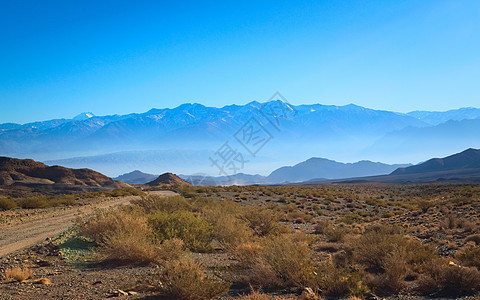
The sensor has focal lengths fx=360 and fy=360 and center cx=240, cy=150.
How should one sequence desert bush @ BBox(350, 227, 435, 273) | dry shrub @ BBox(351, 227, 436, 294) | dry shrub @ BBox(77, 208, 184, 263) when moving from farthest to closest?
dry shrub @ BBox(77, 208, 184, 263) → desert bush @ BBox(350, 227, 435, 273) → dry shrub @ BBox(351, 227, 436, 294)

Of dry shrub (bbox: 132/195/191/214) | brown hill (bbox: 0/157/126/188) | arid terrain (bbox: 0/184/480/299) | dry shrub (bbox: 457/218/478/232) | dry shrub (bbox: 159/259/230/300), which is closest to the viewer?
dry shrub (bbox: 159/259/230/300)

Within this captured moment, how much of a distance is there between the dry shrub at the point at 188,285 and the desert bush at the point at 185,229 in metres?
5.01

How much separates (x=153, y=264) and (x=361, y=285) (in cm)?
598

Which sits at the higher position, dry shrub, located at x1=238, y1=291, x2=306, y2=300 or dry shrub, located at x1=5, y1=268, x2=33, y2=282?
dry shrub, located at x1=5, y1=268, x2=33, y2=282

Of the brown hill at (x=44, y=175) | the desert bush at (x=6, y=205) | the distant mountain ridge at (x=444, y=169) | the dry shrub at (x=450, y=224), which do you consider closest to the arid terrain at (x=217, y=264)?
the dry shrub at (x=450, y=224)

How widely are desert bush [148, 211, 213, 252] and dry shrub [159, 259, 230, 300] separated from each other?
5.01m

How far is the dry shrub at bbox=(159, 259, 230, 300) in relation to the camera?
7.48 meters

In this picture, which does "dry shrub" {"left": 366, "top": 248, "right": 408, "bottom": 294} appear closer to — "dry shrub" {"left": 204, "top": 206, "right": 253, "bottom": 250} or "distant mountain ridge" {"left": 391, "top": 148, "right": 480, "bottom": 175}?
"dry shrub" {"left": 204, "top": 206, "right": 253, "bottom": 250}

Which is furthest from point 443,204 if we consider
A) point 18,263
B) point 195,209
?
point 18,263

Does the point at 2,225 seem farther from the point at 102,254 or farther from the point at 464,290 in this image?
the point at 464,290

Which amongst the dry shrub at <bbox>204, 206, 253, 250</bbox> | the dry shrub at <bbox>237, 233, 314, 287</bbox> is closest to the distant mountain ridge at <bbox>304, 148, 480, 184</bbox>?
the dry shrub at <bbox>204, 206, 253, 250</bbox>

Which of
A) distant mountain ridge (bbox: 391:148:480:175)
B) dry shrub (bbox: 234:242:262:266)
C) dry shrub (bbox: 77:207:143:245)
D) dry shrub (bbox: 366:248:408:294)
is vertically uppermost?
distant mountain ridge (bbox: 391:148:480:175)

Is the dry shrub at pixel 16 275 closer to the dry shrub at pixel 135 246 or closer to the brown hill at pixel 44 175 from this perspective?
the dry shrub at pixel 135 246

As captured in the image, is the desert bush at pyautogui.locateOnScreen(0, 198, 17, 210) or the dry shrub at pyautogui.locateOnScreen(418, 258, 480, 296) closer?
the dry shrub at pyautogui.locateOnScreen(418, 258, 480, 296)
